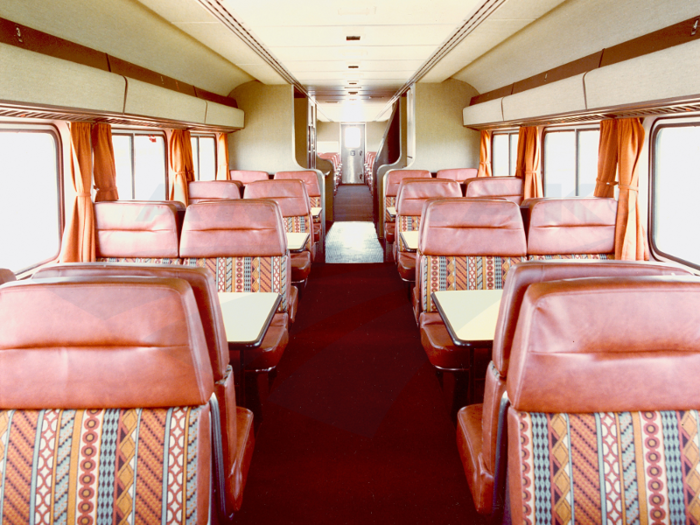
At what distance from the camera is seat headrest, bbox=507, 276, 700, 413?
1.13 m

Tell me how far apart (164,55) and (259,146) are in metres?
3.71

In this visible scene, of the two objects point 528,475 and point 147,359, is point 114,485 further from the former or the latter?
point 528,475

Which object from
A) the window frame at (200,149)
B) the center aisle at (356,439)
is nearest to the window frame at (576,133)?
the center aisle at (356,439)

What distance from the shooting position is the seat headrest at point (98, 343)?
116 centimetres

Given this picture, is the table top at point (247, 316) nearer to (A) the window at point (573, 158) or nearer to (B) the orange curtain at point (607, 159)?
(B) the orange curtain at point (607, 159)

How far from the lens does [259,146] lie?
861cm

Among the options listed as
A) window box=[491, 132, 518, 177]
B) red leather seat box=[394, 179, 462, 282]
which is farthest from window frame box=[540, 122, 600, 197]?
red leather seat box=[394, 179, 462, 282]

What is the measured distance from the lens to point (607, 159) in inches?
174

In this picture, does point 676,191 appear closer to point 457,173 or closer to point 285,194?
point 285,194

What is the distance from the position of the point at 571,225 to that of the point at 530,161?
3.48m

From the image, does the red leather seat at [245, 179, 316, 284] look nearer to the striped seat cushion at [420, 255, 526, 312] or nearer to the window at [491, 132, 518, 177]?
the striped seat cushion at [420, 255, 526, 312]

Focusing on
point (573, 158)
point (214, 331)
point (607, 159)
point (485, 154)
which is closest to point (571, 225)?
point (607, 159)

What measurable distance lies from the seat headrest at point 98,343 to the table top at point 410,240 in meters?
2.59

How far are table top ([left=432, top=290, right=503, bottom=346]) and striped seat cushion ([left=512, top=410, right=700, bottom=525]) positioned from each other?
537 mm
